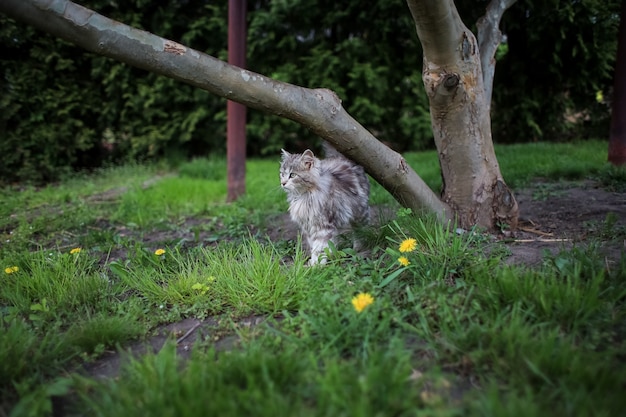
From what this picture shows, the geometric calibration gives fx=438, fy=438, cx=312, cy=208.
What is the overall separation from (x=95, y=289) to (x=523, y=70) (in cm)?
736

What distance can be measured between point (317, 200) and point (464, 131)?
1.16 m

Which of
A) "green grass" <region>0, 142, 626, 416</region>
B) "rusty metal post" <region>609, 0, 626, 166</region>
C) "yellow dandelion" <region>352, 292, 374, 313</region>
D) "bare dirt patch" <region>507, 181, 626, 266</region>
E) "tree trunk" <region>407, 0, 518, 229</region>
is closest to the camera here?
"green grass" <region>0, 142, 626, 416</region>

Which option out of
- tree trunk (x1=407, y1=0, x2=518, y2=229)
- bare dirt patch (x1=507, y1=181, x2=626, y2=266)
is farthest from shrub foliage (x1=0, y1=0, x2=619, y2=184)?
tree trunk (x1=407, y1=0, x2=518, y2=229)

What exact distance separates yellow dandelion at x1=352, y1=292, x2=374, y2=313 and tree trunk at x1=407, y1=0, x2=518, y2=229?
152 cm

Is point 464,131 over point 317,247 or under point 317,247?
over

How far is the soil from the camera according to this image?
2.08 metres

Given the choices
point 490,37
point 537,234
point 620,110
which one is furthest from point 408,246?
point 620,110

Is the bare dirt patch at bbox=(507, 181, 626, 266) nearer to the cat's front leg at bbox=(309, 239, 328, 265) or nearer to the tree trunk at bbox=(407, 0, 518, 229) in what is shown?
the tree trunk at bbox=(407, 0, 518, 229)

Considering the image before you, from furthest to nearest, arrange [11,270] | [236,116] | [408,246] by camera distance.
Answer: [236,116]
[11,270]
[408,246]

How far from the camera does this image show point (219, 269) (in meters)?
2.57

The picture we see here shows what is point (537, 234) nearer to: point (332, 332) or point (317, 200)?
point (317, 200)

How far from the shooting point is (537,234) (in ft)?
10.3

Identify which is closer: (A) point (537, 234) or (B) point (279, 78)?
(A) point (537, 234)

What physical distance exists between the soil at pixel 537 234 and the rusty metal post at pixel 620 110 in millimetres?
966
